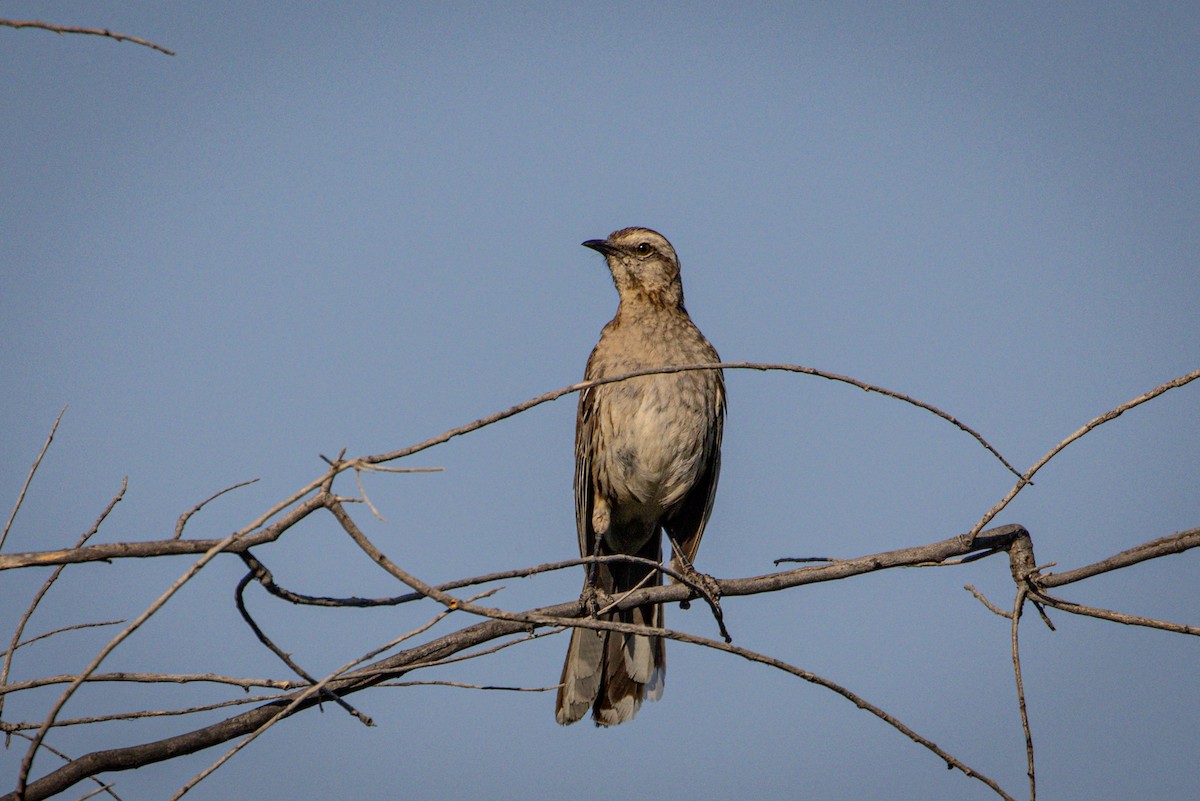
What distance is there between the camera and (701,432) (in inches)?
257

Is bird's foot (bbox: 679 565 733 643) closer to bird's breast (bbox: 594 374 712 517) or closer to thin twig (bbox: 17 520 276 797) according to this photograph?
bird's breast (bbox: 594 374 712 517)

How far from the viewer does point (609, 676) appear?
20.2 ft

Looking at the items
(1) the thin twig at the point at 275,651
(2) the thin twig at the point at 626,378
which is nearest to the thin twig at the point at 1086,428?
(2) the thin twig at the point at 626,378

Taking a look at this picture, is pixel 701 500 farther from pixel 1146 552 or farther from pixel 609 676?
pixel 1146 552

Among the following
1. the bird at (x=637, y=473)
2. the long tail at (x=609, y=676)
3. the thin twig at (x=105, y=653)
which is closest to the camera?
the thin twig at (x=105, y=653)

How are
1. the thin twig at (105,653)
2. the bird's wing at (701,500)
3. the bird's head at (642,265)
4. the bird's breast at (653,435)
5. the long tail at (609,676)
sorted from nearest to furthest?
the thin twig at (105,653), the long tail at (609,676), the bird's breast at (653,435), the bird's wing at (701,500), the bird's head at (642,265)

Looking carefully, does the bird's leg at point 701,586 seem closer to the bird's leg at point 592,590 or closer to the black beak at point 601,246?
the bird's leg at point 592,590

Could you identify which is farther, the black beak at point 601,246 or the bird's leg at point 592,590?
the black beak at point 601,246

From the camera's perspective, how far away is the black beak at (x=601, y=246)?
→ 289 inches

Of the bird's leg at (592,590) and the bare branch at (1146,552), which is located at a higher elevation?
the bird's leg at (592,590)

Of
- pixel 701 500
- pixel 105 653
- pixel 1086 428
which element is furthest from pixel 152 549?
pixel 701 500

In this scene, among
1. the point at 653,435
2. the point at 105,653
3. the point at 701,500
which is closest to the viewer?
the point at 105,653

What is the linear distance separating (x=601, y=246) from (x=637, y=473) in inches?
66.9

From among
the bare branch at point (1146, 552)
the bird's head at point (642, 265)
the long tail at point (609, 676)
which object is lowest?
the bare branch at point (1146, 552)
